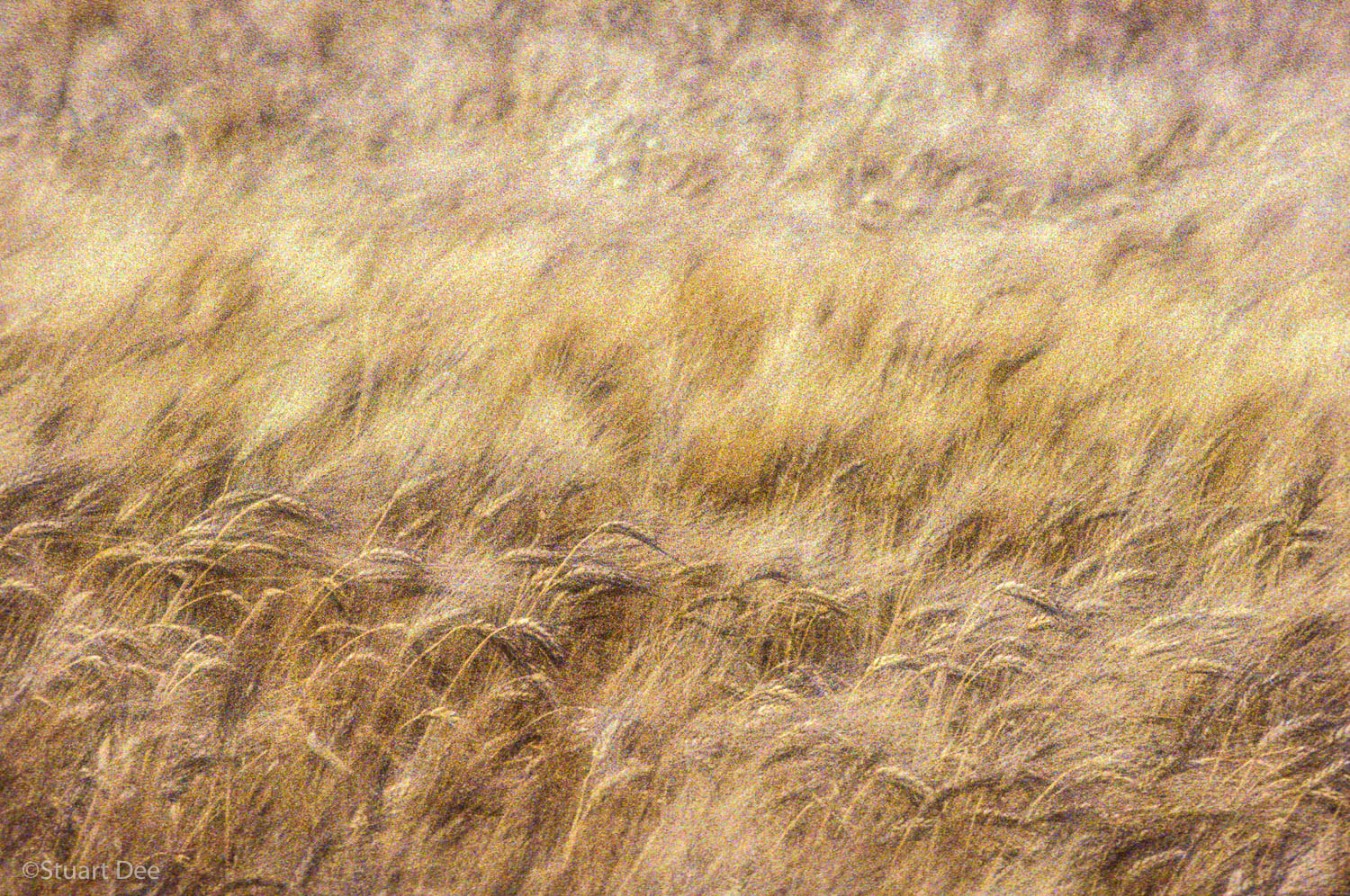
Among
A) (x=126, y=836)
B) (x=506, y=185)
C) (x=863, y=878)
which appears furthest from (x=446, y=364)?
(x=863, y=878)

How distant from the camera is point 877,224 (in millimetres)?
2203

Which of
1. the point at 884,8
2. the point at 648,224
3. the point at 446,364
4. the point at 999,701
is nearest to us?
the point at 999,701

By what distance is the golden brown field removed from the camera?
150cm

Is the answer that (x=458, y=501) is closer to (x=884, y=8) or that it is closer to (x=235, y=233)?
(x=235, y=233)

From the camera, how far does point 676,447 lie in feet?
6.06

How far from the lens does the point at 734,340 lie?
2.03 metres

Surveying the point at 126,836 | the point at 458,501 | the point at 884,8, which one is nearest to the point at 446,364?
the point at 458,501

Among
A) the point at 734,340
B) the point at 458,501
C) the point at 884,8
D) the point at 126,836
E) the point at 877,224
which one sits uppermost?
the point at 884,8

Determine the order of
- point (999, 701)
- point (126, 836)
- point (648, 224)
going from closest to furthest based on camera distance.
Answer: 1. point (126, 836)
2. point (999, 701)
3. point (648, 224)

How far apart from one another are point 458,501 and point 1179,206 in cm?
186

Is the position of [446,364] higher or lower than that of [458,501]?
higher

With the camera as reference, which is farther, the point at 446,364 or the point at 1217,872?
the point at 446,364

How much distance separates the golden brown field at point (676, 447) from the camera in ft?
4.93

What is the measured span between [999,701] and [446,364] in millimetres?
1265
